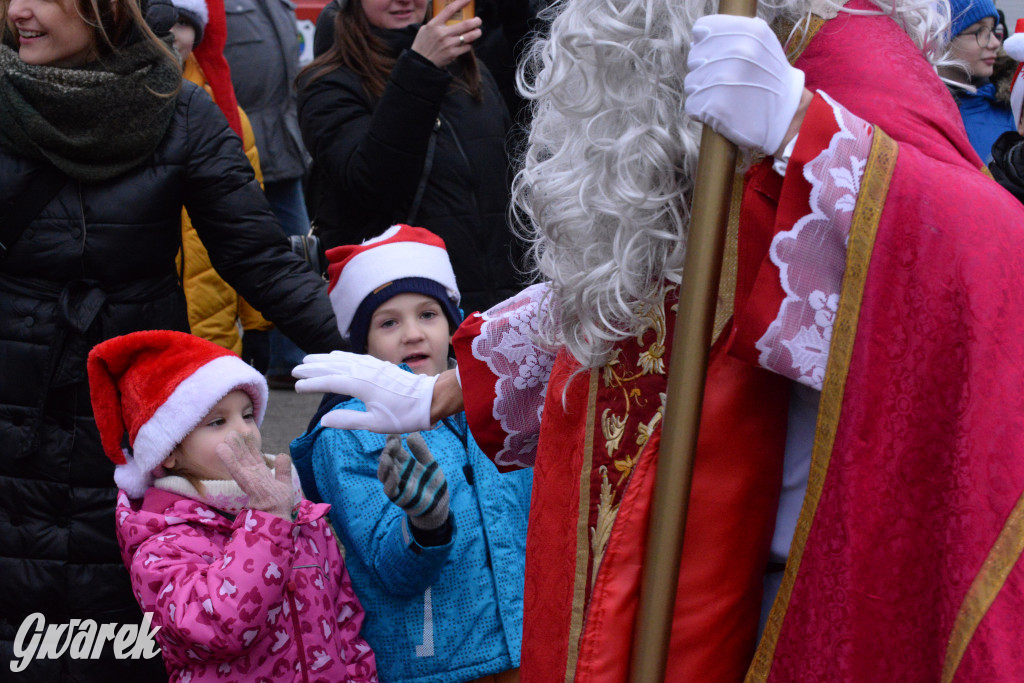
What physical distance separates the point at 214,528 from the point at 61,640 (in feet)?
2.24

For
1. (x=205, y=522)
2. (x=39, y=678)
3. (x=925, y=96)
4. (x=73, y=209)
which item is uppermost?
(x=925, y=96)

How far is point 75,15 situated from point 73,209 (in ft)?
1.43

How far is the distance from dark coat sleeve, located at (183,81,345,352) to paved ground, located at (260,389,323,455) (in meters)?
1.96

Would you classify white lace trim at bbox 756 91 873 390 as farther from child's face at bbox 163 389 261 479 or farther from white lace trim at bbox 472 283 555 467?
child's face at bbox 163 389 261 479

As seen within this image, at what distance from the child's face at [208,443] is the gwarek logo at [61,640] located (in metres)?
0.49

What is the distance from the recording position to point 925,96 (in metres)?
1.34

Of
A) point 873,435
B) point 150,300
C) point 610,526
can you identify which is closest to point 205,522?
point 150,300

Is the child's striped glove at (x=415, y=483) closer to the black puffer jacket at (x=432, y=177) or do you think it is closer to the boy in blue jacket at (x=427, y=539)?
the boy in blue jacket at (x=427, y=539)

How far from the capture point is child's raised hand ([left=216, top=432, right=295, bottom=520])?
2244mm

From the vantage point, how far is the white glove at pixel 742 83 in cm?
124

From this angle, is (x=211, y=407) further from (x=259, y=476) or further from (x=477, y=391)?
(x=477, y=391)

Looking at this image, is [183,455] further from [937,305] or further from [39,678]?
[937,305]

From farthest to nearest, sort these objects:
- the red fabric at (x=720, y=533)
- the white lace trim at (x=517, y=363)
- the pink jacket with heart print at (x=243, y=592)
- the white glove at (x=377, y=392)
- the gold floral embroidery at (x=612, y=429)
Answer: the pink jacket with heart print at (x=243, y=592) < the white glove at (x=377, y=392) < the white lace trim at (x=517, y=363) < the gold floral embroidery at (x=612, y=429) < the red fabric at (x=720, y=533)

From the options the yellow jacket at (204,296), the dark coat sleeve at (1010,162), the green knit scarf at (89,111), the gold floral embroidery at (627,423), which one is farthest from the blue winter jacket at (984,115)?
the gold floral embroidery at (627,423)
